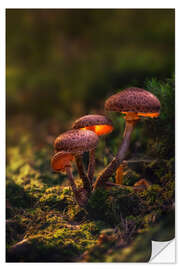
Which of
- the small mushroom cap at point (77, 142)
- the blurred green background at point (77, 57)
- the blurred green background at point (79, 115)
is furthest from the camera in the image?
the blurred green background at point (77, 57)

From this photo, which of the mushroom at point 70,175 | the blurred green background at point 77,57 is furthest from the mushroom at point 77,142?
the blurred green background at point 77,57

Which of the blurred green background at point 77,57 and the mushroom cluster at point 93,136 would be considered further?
the blurred green background at point 77,57

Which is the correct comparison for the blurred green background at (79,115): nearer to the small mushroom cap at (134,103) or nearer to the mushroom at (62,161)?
the mushroom at (62,161)

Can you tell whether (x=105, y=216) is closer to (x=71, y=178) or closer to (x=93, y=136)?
(x=71, y=178)

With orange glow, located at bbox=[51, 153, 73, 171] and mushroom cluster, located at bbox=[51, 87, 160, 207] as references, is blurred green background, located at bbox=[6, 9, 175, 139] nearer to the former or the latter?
mushroom cluster, located at bbox=[51, 87, 160, 207]

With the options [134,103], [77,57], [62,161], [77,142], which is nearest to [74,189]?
[62,161]

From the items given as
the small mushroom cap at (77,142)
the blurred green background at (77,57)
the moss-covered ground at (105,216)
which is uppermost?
the blurred green background at (77,57)
